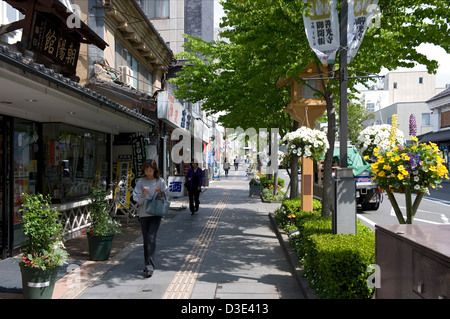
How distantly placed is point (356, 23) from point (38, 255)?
5.41 metres

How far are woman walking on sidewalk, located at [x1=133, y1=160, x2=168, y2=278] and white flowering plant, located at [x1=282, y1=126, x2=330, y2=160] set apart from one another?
2.66m

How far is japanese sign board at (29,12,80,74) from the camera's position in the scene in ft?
25.5

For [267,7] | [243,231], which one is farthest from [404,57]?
[243,231]

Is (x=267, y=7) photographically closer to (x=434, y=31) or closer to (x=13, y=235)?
(x=434, y=31)

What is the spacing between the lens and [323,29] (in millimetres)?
5852

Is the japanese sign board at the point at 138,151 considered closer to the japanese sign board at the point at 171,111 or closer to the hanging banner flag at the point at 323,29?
the japanese sign board at the point at 171,111

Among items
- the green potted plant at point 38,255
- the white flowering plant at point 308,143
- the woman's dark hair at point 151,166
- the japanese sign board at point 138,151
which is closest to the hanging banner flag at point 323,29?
the white flowering plant at point 308,143

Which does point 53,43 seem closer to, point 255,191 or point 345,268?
point 345,268

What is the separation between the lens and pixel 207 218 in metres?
12.8

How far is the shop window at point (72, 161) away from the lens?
29.3 ft

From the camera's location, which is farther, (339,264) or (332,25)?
(332,25)

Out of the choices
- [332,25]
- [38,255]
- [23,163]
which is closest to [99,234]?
[38,255]

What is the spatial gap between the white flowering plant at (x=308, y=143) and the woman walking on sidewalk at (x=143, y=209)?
2660 mm
